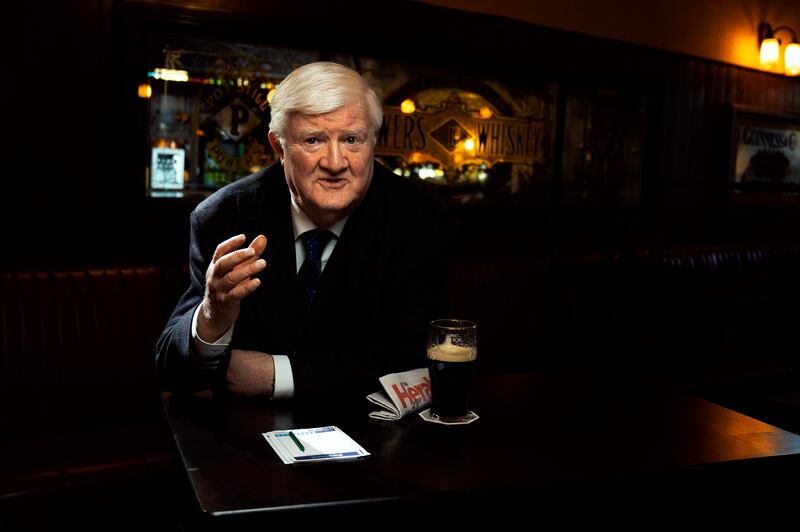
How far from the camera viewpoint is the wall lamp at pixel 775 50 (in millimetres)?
6348

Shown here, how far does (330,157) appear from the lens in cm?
189

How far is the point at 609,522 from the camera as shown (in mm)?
1469

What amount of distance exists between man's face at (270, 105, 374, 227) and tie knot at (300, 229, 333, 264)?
86mm

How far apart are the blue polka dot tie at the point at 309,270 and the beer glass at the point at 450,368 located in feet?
1.58

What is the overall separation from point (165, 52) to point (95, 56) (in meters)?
0.31

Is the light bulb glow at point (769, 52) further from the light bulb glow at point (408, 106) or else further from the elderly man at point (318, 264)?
the elderly man at point (318, 264)

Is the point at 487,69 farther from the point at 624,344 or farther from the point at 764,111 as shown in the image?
the point at 764,111

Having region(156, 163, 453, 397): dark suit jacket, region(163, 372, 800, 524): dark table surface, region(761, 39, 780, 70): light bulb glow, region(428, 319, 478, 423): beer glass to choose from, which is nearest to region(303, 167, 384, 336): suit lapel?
region(156, 163, 453, 397): dark suit jacket

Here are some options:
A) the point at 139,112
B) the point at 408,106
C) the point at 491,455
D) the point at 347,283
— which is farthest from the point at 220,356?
the point at 408,106

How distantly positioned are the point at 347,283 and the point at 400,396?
1.37ft

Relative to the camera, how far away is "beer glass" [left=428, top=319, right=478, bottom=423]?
161 centimetres

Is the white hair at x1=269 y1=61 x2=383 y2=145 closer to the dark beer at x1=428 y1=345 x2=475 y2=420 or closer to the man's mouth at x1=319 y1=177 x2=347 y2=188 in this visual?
the man's mouth at x1=319 y1=177 x2=347 y2=188

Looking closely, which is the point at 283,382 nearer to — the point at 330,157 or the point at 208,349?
the point at 208,349

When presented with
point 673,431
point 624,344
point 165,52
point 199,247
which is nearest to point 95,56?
point 165,52
